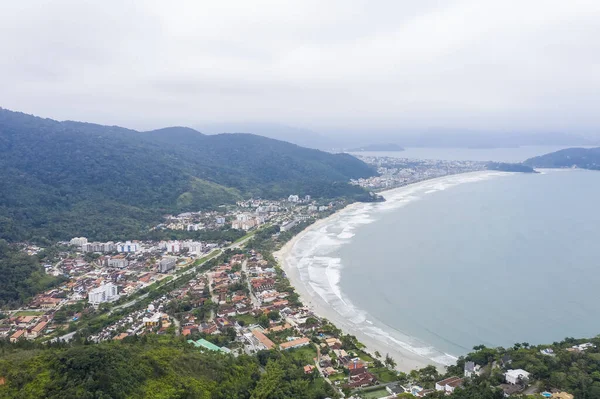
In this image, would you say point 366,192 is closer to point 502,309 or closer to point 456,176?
point 456,176

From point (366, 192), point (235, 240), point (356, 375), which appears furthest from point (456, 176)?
point (356, 375)

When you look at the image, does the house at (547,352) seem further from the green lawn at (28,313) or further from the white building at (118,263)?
the white building at (118,263)

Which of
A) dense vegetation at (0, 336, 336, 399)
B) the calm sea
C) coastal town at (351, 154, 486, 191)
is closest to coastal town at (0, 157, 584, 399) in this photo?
dense vegetation at (0, 336, 336, 399)

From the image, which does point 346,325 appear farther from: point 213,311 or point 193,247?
point 193,247

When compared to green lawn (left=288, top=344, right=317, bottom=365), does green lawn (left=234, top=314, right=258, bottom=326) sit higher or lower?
lower

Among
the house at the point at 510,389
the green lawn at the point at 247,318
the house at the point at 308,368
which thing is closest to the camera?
the house at the point at 510,389

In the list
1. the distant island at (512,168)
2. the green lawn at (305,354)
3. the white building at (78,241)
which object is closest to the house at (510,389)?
the green lawn at (305,354)

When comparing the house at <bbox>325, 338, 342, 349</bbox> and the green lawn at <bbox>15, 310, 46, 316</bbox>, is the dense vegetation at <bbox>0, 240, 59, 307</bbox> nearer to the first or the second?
the green lawn at <bbox>15, 310, 46, 316</bbox>

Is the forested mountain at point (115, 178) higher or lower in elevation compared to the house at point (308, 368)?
higher
